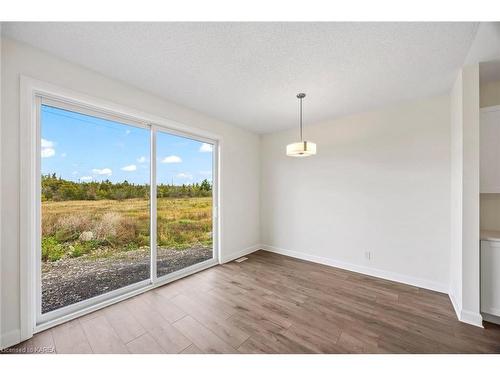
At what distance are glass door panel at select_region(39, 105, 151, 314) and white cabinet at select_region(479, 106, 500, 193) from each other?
386cm

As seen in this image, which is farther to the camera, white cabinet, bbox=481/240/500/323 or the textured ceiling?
white cabinet, bbox=481/240/500/323

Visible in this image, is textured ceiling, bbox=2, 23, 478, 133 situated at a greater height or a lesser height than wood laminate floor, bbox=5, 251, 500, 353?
greater

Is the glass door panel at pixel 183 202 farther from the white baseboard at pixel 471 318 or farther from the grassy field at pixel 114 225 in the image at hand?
the white baseboard at pixel 471 318

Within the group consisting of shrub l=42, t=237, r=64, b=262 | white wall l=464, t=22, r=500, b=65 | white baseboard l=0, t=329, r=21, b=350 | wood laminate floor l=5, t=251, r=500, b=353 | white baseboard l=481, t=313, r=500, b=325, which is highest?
white wall l=464, t=22, r=500, b=65

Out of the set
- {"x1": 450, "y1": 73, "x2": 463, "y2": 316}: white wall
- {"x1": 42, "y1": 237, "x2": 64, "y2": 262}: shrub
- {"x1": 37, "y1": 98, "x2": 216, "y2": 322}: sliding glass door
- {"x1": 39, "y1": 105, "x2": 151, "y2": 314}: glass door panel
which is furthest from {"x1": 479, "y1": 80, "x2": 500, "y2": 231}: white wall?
{"x1": 42, "y1": 237, "x2": 64, "y2": 262}: shrub

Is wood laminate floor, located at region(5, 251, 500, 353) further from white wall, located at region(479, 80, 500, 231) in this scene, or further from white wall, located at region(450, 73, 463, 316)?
white wall, located at region(479, 80, 500, 231)

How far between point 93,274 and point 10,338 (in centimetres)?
71

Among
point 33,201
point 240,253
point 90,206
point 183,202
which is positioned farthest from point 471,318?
point 33,201

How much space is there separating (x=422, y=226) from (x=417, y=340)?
5.05 ft

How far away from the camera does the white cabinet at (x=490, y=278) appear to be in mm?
1820

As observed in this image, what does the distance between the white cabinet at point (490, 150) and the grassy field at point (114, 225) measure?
3.52m

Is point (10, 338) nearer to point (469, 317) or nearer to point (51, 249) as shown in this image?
point (51, 249)

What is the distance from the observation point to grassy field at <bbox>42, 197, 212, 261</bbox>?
192 centimetres

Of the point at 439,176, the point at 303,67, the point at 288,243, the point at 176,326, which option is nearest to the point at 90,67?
the point at 303,67
